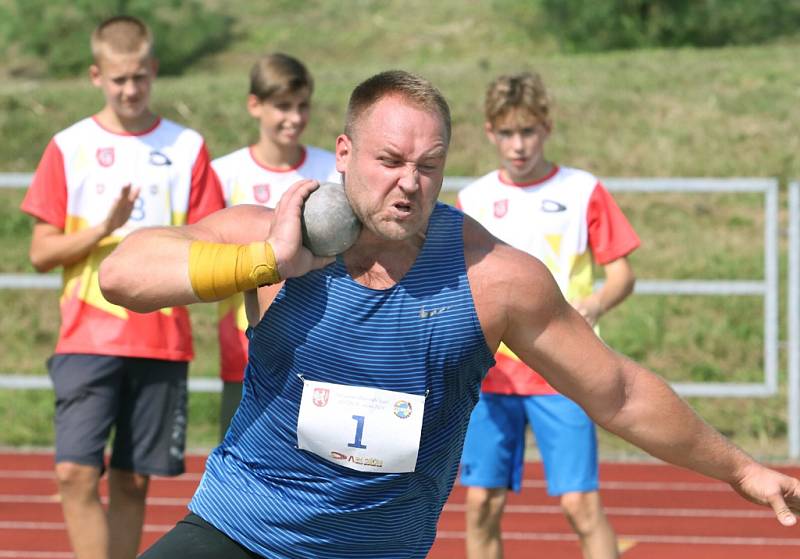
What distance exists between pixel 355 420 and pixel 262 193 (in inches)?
109

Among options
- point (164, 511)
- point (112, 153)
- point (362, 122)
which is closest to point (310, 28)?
point (164, 511)

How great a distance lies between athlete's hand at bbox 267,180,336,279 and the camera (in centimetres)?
316

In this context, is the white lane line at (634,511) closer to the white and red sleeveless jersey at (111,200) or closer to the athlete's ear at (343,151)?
the white and red sleeveless jersey at (111,200)

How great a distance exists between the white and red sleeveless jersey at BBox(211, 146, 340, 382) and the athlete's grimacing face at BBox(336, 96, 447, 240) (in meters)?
2.59

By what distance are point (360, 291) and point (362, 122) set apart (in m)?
0.39

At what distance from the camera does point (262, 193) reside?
6.14m

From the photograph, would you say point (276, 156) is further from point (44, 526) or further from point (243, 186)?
point (44, 526)

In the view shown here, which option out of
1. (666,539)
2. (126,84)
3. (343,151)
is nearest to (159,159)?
(126,84)

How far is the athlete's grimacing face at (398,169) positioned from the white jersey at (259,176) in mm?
2689

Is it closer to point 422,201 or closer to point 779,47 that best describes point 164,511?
point 422,201

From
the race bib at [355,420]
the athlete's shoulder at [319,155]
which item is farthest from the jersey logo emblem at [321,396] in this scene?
the athlete's shoulder at [319,155]

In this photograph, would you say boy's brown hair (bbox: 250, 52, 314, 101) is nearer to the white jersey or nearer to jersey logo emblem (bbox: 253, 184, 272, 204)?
the white jersey

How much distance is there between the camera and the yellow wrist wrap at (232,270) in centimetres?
315

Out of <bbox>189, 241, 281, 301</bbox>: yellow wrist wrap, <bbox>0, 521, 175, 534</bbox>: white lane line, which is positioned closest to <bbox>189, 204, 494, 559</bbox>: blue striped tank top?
<bbox>189, 241, 281, 301</bbox>: yellow wrist wrap
